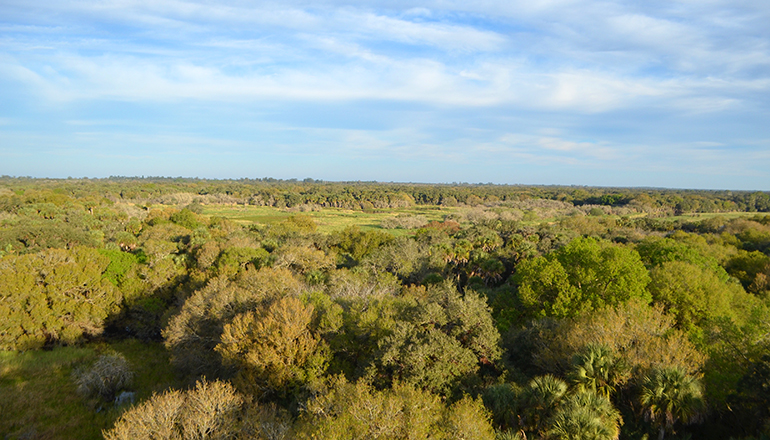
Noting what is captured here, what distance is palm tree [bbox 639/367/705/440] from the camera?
11336 mm

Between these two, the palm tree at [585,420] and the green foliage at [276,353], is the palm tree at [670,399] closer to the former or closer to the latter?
the palm tree at [585,420]

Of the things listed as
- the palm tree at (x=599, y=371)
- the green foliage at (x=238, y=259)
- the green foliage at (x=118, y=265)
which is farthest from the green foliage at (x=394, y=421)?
the green foliage at (x=118, y=265)

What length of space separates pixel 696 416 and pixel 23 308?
128 feet

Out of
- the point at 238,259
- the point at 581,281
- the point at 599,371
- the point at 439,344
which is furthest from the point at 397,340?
the point at 238,259

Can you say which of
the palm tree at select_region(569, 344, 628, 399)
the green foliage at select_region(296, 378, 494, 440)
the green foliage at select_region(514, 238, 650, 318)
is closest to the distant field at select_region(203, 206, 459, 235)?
the green foliage at select_region(514, 238, 650, 318)

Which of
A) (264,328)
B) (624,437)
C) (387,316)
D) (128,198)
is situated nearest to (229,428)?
(264,328)

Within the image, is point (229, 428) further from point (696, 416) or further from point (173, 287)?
point (173, 287)

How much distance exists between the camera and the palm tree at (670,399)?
11.3 meters

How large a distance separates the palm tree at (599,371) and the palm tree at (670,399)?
0.95 metres

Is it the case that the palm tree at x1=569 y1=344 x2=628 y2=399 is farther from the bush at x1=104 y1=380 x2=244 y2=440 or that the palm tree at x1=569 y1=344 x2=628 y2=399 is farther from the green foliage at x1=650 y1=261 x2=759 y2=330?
the green foliage at x1=650 y1=261 x2=759 y2=330

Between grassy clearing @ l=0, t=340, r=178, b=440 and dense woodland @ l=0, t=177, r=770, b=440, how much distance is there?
178 millimetres

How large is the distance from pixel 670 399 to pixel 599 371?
1970 millimetres

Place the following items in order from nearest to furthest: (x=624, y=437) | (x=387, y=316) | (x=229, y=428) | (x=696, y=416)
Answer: (x=696, y=416) → (x=624, y=437) → (x=229, y=428) → (x=387, y=316)

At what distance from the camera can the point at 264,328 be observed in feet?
59.2
